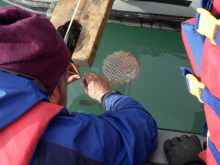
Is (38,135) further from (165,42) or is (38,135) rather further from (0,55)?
(165,42)

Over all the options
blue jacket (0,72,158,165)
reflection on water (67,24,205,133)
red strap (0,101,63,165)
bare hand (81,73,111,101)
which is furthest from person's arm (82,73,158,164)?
reflection on water (67,24,205,133)

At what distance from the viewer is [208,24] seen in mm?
987

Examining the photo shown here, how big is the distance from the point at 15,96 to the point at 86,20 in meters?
0.90

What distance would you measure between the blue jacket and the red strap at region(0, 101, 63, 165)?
28 mm

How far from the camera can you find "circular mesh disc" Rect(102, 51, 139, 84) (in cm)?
216

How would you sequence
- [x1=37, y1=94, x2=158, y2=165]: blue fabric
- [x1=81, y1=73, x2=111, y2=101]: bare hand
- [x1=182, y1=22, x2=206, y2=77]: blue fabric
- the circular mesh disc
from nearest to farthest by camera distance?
[x1=37, y1=94, x2=158, y2=165]: blue fabric < [x1=182, y1=22, x2=206, y2=77]: blue fabric < [x1=81, y1=73, x2=111, y2=101]: bare hand < the circular mesh disc

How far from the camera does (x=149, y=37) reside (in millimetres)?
2914

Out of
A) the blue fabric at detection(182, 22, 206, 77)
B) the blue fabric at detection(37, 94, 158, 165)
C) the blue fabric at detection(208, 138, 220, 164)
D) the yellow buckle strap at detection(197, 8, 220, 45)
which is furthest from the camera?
the blue fabric at detection(182, 22, 206, 77)

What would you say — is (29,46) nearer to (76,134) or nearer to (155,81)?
(76,134)

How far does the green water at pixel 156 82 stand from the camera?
2.29 metres

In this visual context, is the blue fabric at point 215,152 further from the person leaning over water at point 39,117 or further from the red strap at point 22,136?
the red strap at point 22,136

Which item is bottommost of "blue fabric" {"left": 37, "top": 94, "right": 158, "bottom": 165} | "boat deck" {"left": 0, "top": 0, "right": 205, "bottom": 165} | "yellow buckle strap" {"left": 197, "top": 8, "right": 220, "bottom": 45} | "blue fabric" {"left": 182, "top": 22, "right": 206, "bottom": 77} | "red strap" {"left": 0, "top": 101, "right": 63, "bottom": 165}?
"boat deck" {"left": 0, "top": 0, "right": 205, "bottom": 165}

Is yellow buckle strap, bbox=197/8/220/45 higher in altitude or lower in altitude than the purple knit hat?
higher

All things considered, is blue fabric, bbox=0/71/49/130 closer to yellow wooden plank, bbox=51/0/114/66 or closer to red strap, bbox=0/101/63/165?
red strap, bbox=0/101/63/165
